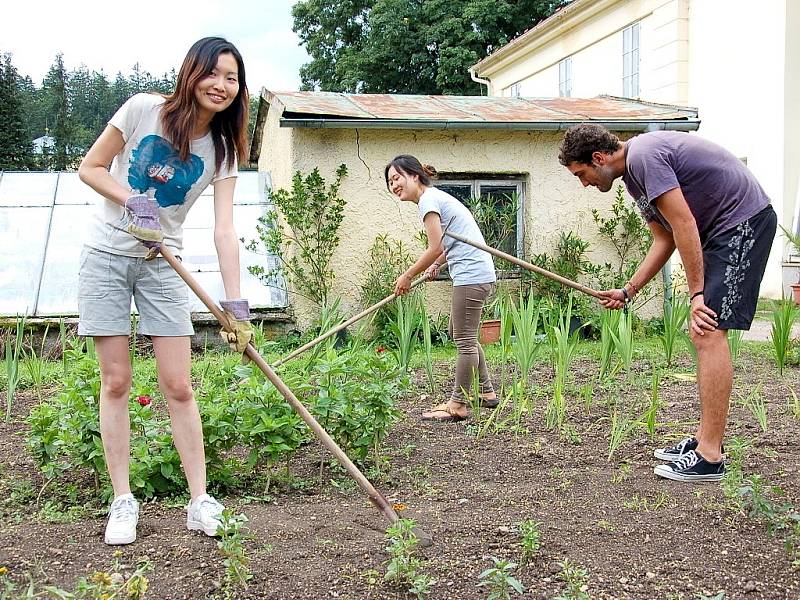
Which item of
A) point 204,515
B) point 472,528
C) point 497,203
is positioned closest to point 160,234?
point 204,515

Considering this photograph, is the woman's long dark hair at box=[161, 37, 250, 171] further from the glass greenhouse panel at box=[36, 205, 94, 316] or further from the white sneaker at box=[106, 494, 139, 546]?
the glass greenhouse panel at box=[36, 205, 94, 316]

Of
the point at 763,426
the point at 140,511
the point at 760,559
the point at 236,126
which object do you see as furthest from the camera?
the point at 763,426

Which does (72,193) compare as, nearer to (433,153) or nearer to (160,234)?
(433,153)

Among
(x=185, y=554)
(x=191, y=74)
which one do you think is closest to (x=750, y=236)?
(x=191, y=74)

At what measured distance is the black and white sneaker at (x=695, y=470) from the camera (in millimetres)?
3268

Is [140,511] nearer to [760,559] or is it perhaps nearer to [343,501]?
[343,501]

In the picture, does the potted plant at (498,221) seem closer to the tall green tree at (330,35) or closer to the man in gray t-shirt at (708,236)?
the man in gray t-shirt at (708,236)

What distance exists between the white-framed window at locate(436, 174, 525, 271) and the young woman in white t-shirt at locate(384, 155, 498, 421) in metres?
3.48

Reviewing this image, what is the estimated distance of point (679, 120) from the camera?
27.8ft

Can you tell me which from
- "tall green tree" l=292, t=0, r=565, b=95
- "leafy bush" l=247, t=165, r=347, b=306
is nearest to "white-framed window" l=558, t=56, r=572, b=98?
"tall green tree" l=292, t=0, r=565, b=95

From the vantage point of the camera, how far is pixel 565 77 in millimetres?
17062

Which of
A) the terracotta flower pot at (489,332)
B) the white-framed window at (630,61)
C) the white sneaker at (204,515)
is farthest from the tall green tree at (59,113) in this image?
the white sneaker at (204,515)

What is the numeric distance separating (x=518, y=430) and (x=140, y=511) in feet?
6.49

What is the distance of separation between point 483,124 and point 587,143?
193 inches
